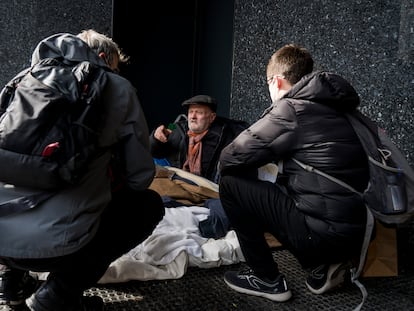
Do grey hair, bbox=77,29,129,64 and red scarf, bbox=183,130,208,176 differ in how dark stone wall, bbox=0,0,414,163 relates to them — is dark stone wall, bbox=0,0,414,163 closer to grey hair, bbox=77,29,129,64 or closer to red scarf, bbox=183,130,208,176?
red scarf, bbox=183,130,208,176

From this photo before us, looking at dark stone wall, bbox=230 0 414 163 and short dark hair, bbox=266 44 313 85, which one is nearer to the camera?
short dark hair, bbox=266 44 313 85

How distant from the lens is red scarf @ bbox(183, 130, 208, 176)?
3.73m

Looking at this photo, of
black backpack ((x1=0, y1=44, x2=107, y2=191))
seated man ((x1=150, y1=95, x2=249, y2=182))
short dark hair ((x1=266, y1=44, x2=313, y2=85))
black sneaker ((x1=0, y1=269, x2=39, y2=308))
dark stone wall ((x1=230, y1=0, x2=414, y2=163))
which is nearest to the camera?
black backpack ((x1=0, y1=44, x2=107, y2=191))

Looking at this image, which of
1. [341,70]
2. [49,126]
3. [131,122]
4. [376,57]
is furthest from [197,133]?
[49,126]

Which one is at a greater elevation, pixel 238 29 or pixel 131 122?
pixel 238 29

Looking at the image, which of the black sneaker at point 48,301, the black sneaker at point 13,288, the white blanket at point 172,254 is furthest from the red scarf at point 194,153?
the black sneaker at point 48,301

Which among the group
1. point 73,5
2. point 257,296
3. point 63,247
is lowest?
point 257,296

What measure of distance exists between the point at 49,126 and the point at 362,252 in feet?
4.85

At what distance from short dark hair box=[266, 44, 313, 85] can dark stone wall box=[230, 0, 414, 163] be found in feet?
2.82

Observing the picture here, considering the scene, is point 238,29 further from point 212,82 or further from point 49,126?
point 49,126

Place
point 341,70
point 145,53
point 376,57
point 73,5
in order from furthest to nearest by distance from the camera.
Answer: point 145,53 < point 73,5 < point 341,70 < point 376,57

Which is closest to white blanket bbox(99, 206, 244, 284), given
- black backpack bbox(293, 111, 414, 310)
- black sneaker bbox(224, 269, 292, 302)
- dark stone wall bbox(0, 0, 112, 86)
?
black sneaker bbox(224, 269, 292, 302)

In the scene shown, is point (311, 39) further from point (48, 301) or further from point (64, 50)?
point (48, 301)

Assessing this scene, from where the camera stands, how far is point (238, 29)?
186 inches
